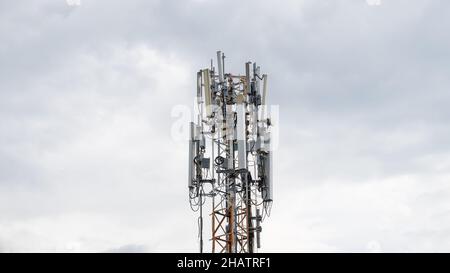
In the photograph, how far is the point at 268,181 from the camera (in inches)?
1746
